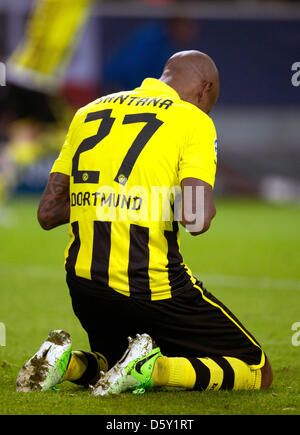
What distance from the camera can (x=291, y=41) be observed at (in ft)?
68.9

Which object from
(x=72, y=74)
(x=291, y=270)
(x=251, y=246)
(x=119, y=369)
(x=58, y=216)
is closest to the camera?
(x=119, y=369)

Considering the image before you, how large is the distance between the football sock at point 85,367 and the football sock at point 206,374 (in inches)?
15.0

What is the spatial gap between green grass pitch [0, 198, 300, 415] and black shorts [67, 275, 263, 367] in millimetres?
205

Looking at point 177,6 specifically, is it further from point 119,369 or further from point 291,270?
point 119,369

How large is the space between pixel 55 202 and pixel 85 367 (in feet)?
2.55

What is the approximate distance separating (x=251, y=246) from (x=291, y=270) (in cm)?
248

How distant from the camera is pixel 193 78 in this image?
3.79 m

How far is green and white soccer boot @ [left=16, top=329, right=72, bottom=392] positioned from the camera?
3.54 metres
